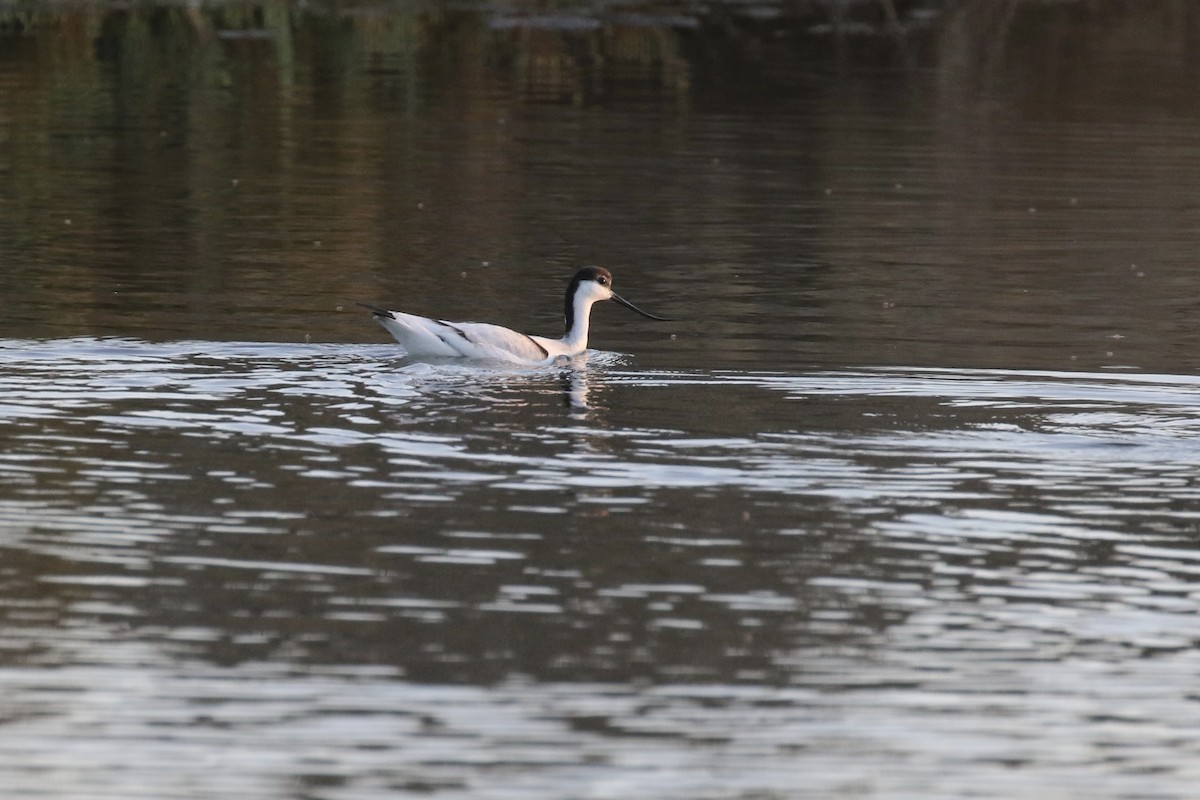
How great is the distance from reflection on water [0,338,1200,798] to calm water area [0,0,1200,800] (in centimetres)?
2

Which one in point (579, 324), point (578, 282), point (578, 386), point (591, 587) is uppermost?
point (578, 282)

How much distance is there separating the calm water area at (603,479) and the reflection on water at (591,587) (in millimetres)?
24

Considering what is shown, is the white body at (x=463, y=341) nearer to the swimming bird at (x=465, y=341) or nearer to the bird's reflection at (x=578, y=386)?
the swimming bird at (x=465, y=341)

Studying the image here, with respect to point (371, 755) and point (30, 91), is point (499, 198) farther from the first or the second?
point (371, 755)

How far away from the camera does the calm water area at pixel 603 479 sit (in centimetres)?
689

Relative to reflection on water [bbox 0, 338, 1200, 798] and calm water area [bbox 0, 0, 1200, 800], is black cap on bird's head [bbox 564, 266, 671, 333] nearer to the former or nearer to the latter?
calm water area [bbox 0, 0, 1200, 800]

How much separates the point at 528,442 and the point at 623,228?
403 inches

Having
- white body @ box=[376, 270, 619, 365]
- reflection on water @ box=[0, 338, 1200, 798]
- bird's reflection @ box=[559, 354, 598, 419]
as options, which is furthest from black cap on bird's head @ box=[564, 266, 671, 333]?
reflection on water @ box=[0, 338, 1200, 798]

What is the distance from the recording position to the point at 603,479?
10.3m

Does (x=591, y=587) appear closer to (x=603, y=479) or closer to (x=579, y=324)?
(x=603, y=479)

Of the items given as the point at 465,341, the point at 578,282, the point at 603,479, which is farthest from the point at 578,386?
the point at 603,479

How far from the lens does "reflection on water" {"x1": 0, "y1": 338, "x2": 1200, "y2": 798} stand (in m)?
6.75

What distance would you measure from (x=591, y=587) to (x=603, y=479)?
185cm

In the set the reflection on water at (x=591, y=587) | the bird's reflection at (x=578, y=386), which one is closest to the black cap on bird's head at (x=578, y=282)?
the bird's reflection at (x=578, y=386)
